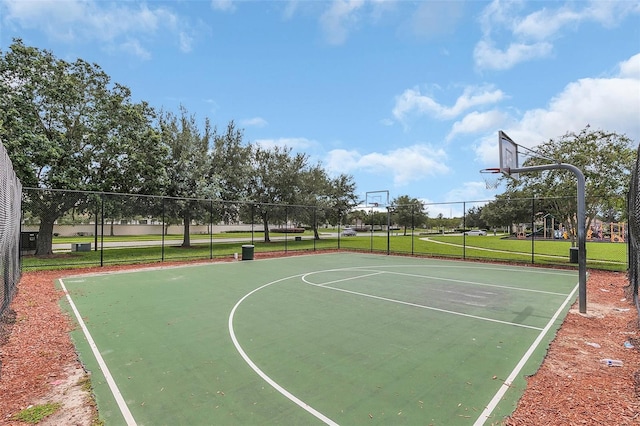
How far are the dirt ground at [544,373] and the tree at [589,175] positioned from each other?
1070cm

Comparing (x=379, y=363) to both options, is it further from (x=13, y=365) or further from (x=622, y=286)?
(x=622, y=286)

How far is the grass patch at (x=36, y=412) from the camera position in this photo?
3292 millimetres

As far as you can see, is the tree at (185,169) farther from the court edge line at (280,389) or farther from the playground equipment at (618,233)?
the playground equipment at (618,233)

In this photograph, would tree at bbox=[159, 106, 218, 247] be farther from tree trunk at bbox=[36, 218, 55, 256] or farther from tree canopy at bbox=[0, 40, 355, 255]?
tree trunk at bbox=[36, 218, 55, 256]

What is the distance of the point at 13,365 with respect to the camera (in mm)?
4582

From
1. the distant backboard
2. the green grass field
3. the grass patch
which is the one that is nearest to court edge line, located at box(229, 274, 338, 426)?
the grass patch

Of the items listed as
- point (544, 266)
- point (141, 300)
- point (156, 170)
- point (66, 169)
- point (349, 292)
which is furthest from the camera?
point (156, 170)

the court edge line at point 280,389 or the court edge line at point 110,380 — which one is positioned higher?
the court edge line at point 280,389

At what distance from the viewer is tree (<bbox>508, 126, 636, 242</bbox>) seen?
616 inches

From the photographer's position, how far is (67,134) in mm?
17422

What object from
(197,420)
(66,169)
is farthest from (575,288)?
(66,169)

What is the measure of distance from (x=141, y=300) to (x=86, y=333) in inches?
95.8

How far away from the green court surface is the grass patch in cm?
40

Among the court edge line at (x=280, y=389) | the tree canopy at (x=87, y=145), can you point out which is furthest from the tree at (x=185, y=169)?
the court edge line at (x=280, y=389)
